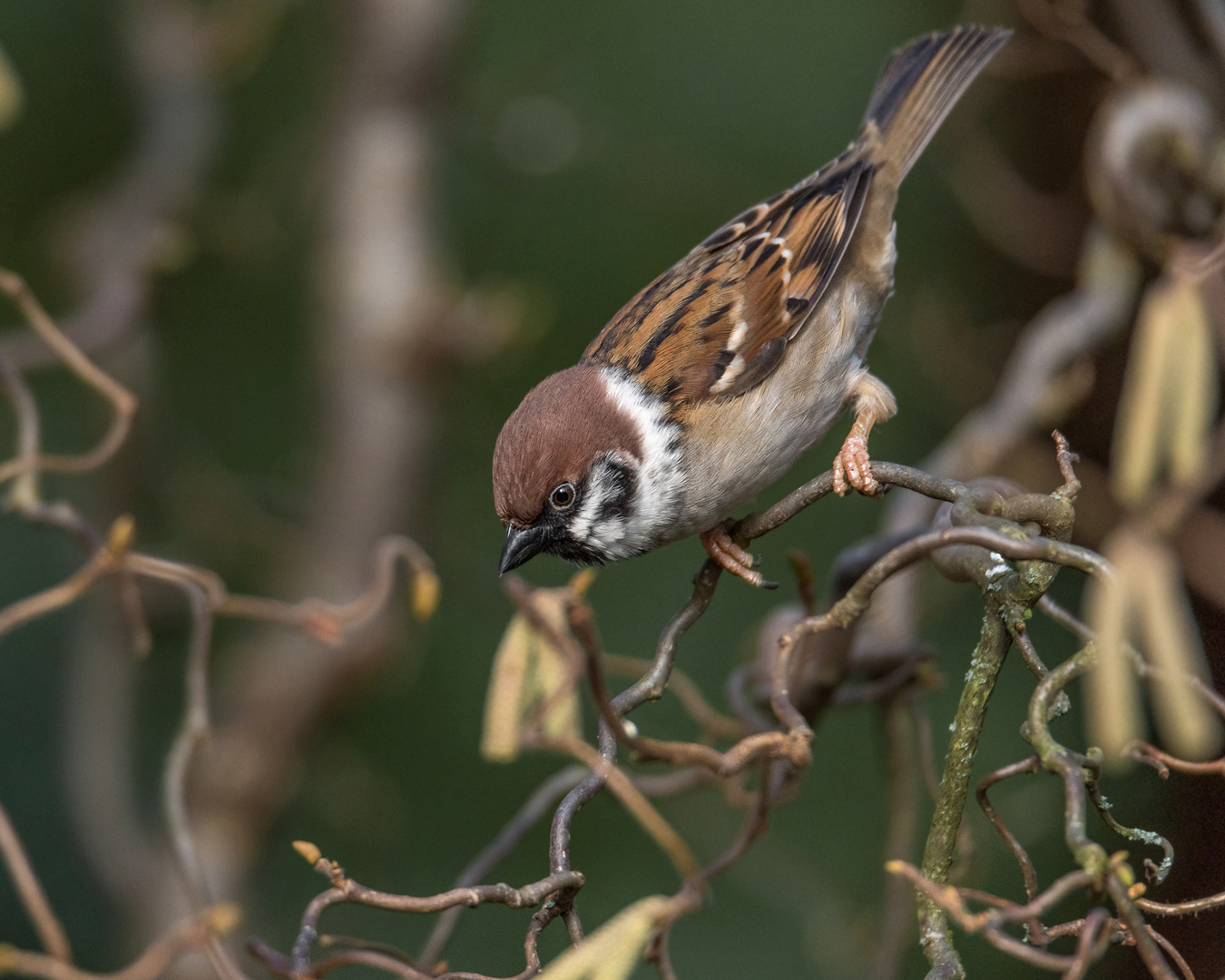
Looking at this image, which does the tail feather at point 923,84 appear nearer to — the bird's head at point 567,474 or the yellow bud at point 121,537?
the bird's head at point 567,474

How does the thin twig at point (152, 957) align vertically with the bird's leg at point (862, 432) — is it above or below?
below

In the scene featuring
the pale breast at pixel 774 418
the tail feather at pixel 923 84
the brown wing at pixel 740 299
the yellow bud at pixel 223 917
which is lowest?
the yellow bud at pixel 223 917

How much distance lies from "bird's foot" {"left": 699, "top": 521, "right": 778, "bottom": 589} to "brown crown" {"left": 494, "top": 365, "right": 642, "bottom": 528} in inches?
8.7

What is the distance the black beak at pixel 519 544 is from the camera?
6.37ft

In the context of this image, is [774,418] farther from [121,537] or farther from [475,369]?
[475,369]

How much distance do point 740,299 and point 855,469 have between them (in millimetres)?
632

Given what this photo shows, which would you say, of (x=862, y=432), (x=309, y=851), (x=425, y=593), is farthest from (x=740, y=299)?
(x=309, y=851)

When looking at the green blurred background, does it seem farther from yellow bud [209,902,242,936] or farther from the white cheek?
yellow bud [209,902,242,936]

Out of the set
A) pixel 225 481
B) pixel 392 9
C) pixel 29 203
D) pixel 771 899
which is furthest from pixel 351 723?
pixel 392 9

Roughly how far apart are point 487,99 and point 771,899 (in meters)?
2.41

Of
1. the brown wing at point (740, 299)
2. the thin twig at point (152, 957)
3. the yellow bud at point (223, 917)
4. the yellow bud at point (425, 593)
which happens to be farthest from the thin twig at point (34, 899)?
the brown wing at point (740, 299)

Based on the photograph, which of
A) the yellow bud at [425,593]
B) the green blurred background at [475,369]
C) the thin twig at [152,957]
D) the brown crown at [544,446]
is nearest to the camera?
the thin twig at [152,957]

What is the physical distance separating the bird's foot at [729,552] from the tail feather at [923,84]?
1.12 meters

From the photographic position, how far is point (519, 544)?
1944 mm
